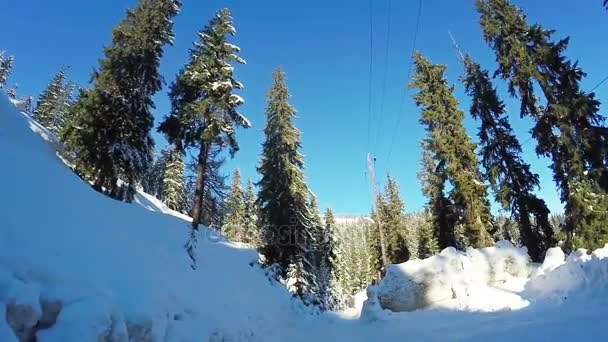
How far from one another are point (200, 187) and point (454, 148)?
16679 mm

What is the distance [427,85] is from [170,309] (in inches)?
994

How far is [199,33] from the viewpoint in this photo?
933 inches

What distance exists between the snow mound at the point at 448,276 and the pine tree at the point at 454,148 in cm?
702

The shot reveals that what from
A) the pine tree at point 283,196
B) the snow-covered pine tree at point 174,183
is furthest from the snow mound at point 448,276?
the snow-covered pine tree at point 174,183

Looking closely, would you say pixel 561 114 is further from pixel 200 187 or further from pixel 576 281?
pixel 200 187

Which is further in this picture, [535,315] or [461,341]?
[535,315]

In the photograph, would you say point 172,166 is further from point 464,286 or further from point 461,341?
point 461,341

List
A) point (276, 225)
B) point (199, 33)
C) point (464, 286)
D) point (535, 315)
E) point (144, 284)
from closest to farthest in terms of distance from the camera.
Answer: point (144, 284)
point (535, 315)
point (464, 286)
point (199, 33)
point (276, 225)

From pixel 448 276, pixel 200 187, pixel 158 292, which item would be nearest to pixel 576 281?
pixel 448 276

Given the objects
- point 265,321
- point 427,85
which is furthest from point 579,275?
point 427,85

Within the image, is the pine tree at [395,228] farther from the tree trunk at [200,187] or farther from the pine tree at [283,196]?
the tree trunk at [200,187]

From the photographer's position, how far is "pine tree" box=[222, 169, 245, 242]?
161ft

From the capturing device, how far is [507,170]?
948 inches

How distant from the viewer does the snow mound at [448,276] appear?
1547cm
